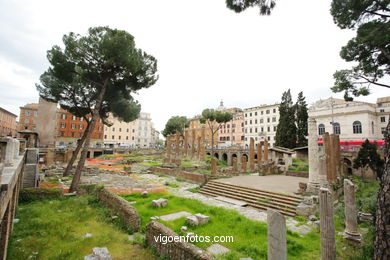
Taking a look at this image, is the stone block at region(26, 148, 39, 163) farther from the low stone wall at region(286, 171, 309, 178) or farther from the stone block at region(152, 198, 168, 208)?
the low stone wall at region(286, 171, 309, 178)

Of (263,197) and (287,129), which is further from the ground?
(287,129)

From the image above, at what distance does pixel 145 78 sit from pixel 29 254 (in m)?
12.3

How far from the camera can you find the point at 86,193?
11.1 m

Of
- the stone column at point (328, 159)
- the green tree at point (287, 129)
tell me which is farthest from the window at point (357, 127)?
the stone column at point (328, 159)

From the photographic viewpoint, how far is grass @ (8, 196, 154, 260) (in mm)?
4953

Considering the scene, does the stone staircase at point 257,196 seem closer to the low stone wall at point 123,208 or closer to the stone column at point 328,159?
the stone column at point 328,159

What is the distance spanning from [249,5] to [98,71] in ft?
39.2

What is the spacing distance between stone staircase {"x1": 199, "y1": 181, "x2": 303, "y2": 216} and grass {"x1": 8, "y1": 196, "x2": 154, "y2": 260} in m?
7.67

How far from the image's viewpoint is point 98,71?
46.1 ft

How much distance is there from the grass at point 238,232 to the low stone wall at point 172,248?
4.24 feet

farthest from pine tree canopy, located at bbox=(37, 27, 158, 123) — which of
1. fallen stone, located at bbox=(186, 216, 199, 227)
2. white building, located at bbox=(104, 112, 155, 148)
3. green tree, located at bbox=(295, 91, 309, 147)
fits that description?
white building, located at bbox=(104, 112, 155, 148)

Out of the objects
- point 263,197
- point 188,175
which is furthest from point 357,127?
point 188,175

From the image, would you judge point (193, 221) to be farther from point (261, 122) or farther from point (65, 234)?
point (261, 122)

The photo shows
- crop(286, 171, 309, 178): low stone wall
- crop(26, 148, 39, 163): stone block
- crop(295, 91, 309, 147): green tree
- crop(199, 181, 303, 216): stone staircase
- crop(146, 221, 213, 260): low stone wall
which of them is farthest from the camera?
crop(295, 91, 309, 147): green tree
